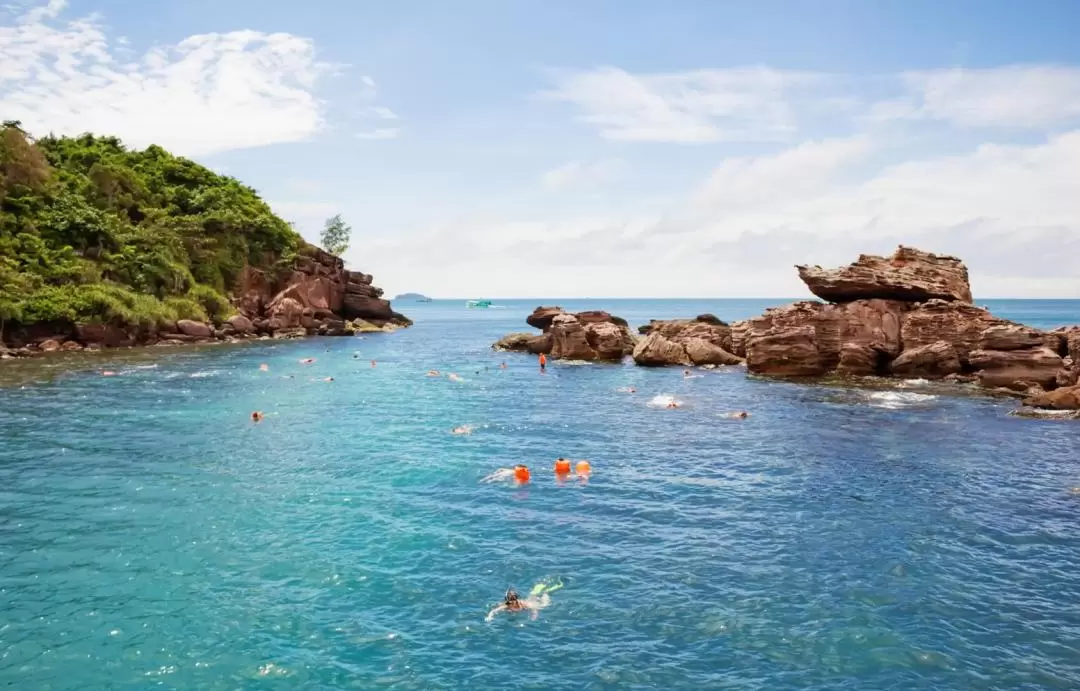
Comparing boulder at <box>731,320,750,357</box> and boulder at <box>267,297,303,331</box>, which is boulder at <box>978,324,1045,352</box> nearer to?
boulder at <box>731,320,750,357</box>

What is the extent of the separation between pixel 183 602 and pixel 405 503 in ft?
25.8

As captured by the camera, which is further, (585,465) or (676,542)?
(585,465)

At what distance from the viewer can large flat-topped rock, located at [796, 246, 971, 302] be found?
49781 mm

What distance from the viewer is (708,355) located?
62031mm

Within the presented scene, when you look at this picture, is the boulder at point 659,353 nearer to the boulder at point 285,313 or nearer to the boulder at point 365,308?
the boulder at point 285,313

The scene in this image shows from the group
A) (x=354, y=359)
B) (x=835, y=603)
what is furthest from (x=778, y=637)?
(x=354, y=359)

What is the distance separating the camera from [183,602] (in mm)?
14414

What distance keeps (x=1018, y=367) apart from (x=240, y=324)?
7784 centimetres

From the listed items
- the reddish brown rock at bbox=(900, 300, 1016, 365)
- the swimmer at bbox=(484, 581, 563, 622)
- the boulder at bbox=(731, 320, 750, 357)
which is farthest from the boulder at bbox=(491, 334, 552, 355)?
the swimmer at bbox=(484, 581, 563, 622)

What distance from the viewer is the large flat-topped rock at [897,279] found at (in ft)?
163

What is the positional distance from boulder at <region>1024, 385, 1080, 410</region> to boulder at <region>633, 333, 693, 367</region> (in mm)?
28674

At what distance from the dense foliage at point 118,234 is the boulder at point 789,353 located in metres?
58.7

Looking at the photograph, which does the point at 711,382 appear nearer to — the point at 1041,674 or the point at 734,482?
the point at 734,482

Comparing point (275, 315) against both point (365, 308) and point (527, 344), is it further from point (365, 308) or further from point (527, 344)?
point (527, 344)
